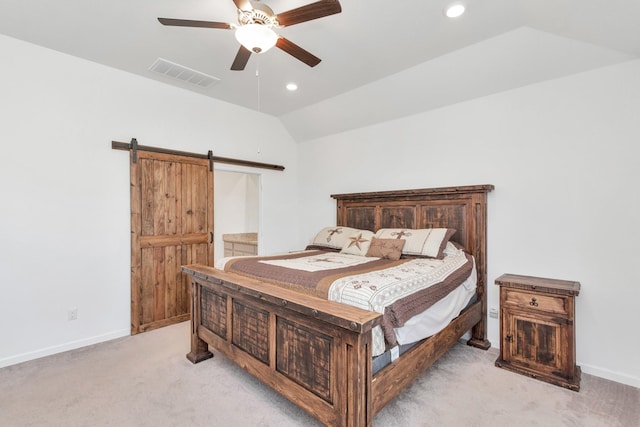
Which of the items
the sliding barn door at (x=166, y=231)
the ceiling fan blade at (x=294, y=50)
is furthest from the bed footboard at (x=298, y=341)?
the ceiling fan blade at (x=294, y=50)

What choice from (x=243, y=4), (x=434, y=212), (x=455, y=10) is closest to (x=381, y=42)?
(x=455, y=10)

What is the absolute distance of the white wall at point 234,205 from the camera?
5906 millimetres

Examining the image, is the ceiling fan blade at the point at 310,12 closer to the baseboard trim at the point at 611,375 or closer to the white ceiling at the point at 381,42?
the white ceiling at the point at 381,42

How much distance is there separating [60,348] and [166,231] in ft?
4.80

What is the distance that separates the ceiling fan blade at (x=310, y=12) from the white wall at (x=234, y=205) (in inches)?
163

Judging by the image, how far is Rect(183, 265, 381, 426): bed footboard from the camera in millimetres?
1536

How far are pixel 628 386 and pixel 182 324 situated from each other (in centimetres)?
430

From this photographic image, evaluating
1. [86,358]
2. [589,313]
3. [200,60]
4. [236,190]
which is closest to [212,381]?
[86,358]

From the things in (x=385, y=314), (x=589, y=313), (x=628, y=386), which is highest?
(x=385, y=314)

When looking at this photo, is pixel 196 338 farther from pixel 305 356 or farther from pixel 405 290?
pixel 405 290

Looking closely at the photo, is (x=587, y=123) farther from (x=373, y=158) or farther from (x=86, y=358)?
(x=86, y=358)

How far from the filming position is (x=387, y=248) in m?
3.17

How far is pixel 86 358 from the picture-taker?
2.78 metres

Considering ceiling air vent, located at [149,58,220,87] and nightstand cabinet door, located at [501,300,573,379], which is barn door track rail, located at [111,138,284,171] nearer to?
ceiling air vent, located at [149,58,220,87]
